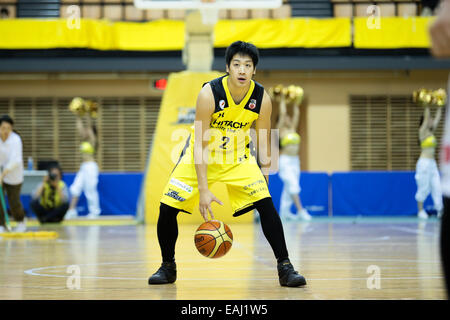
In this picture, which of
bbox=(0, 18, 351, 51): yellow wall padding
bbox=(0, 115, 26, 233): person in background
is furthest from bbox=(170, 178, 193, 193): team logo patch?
bbox=(0, 18, 351, 51): yellow wall padding

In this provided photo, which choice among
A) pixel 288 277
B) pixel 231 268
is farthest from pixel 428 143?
pixel 288 277

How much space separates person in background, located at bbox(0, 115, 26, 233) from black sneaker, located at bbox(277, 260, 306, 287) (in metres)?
7.08

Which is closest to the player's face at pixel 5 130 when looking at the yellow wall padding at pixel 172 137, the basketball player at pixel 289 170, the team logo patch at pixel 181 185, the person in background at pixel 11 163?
the person in background at pixel 11 163

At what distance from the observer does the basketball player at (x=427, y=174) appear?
1587 cm

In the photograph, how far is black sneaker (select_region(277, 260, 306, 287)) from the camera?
4.86 m

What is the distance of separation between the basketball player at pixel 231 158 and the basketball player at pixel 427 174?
11.5m

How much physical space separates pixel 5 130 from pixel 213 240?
7.11 metres

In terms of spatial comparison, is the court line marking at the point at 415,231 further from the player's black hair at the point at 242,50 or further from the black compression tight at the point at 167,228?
the player's black hair at the point at 242,50

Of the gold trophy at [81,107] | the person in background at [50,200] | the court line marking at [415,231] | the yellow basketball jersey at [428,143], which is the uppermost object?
the gold trophy at [81,107]

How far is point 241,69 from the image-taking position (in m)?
4.92

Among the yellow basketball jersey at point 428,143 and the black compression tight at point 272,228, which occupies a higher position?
the yellow basketball jersey at point 428,143

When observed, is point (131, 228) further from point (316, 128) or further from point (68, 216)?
point (316, 128)

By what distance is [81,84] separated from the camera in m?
21.5
